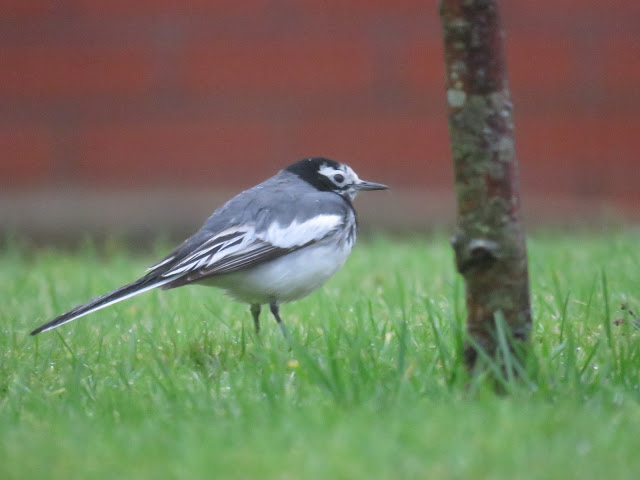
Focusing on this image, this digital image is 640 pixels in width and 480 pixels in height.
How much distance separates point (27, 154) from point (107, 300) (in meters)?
6.03

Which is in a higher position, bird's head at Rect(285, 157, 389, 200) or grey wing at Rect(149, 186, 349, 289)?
bird's head at Rect(285, 157, 389, 200)

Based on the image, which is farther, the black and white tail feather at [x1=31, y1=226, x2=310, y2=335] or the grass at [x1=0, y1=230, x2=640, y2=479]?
the black and white tail feather at [x1=31, y1=226, x2=310, y2=335]

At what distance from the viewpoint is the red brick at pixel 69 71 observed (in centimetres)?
1032

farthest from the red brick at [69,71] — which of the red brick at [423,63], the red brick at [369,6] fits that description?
the red brick at [423,63]

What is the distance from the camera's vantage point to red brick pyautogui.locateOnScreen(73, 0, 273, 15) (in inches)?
399

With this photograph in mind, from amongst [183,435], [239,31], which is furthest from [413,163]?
[183,435]

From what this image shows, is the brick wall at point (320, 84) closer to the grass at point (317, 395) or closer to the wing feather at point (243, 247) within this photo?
the grass at point (317, 395)

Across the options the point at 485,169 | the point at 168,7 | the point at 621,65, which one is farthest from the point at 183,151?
the point at 485,169

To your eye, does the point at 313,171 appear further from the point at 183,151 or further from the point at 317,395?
the point at 183,151

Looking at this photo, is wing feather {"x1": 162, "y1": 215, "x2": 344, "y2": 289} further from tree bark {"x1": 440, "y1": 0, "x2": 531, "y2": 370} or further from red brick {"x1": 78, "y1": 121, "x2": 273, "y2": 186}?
red brick {"x1": 78, "y1": 121, "x2": 273, "y2": 186}

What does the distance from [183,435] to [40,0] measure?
307 inches

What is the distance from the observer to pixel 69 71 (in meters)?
10.4

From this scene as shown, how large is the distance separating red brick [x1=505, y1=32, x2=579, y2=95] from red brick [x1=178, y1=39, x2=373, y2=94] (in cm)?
141

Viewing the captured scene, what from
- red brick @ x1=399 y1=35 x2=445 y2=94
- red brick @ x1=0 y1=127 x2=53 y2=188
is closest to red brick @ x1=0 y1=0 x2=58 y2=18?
red brick @ x1=0 y1=127 x2=53 y2=188
